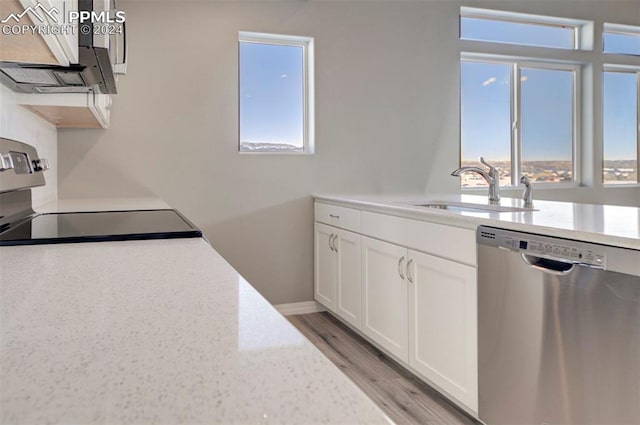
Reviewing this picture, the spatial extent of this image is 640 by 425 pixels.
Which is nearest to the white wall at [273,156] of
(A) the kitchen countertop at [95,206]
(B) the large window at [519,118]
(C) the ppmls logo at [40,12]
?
(B) the large window at [519,118]

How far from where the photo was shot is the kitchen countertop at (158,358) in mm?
362

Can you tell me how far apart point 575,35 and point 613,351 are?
158 inches

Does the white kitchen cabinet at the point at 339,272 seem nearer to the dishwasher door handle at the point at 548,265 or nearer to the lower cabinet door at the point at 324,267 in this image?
the lower cabinet door at the point at 324,267

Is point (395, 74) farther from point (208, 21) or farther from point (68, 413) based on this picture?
point (68, 413)

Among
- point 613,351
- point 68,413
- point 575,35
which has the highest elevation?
point 575,35

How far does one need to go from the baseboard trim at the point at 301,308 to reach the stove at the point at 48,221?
178 centimetres

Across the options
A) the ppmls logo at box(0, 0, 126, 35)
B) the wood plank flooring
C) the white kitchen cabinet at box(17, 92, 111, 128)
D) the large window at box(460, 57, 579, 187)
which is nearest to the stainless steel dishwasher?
the wood plank flooring

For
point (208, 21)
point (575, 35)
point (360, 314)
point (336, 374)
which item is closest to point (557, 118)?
point (575, 35)

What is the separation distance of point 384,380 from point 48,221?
169 cm

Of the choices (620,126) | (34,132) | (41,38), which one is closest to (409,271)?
(41,38)

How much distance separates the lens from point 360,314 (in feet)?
9.28

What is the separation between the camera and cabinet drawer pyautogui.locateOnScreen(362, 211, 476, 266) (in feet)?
6.27

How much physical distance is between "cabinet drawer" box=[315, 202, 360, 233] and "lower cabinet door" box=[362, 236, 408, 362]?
16 cm

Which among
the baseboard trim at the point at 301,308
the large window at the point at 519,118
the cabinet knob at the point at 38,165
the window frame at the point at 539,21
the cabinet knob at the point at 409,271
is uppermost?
the window frame at the point at 539,21
